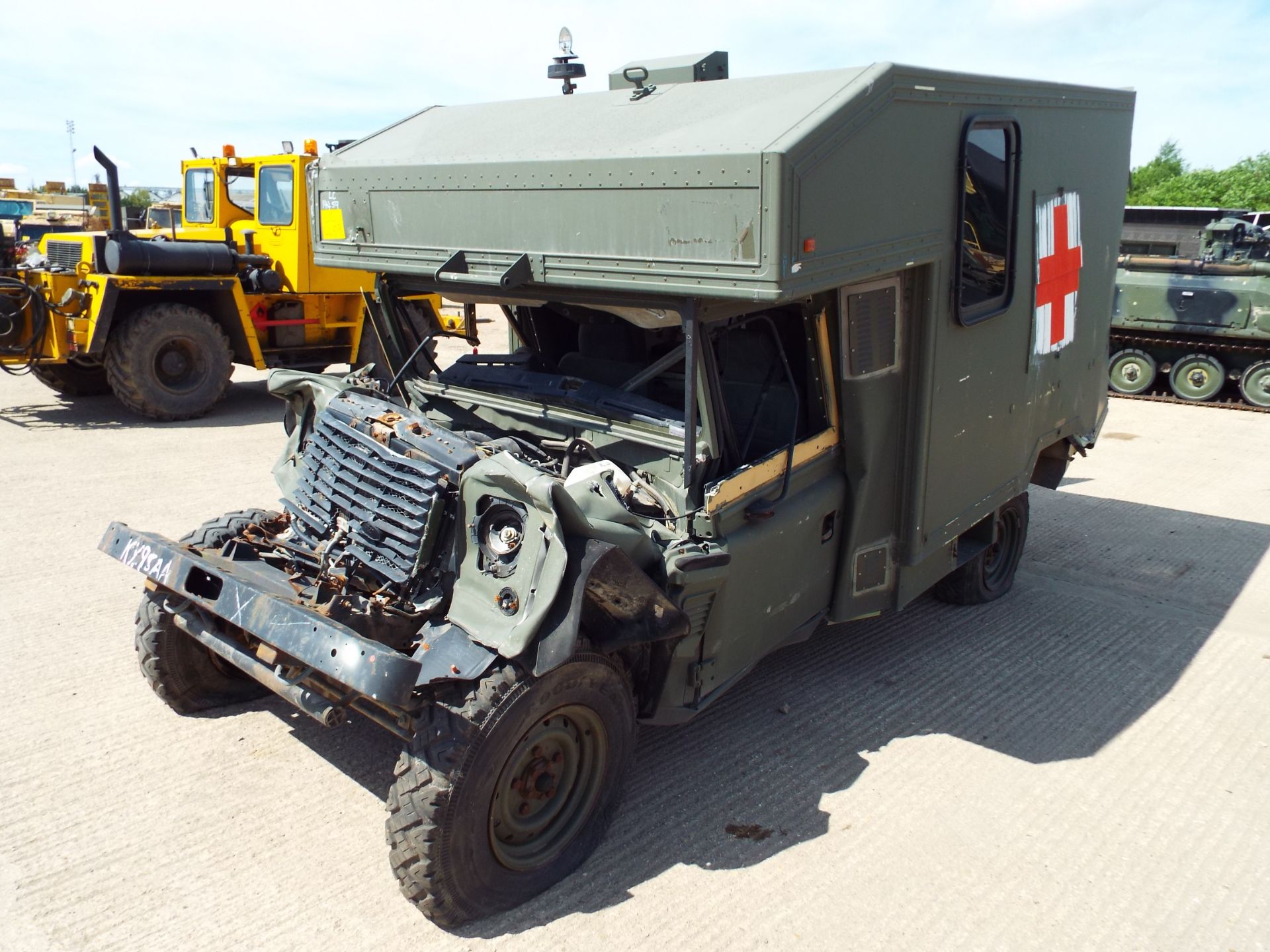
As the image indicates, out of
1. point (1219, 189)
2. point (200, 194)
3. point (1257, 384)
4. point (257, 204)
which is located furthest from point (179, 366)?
point (1219, 189)

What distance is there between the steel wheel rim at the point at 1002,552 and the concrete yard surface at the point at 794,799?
16 centimetres

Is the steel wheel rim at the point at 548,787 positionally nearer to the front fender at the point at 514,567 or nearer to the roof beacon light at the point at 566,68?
the front fender at the point at 514,567

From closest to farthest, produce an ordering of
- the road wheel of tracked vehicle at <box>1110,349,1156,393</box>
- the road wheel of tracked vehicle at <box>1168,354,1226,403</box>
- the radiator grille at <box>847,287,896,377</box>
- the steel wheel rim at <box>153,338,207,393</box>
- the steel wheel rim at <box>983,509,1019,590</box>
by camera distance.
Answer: the radiator grille at <box>847,287,896,377</box> → the steel wheel rim at <box>983,509,1019,590</box> → the steel wheel rim at <box>153,338,207,393</box> → the road wheel of tracked vehicle at <box>1168,354,1226,403</box> → the road wheel of tracked vehicle at <box>1110,349,1156,393</box>

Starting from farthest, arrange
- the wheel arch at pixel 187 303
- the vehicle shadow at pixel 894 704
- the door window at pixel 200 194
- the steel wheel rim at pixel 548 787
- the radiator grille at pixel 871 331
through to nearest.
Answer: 1. the door window at pixel 200 194
2. the wheel arch at pixel 187 303
3. the radiator grille at pixel 871 331
4. the vehicle shadow at pixel 894 704
5. the steel wheel rim at pixel 548 787

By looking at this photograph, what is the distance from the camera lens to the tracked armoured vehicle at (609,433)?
3314mm

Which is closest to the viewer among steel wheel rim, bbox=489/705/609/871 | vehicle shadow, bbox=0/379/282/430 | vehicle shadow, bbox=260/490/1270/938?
steel wheel rim, bbox=489/705/609/871

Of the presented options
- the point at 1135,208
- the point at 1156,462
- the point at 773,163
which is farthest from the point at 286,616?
the point at 1135,208

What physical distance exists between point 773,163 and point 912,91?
1.08 metres

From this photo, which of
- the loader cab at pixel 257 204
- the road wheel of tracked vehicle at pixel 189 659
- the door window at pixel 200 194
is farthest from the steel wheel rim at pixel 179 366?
the road wheel of tracked vehicle at pixel 189 659

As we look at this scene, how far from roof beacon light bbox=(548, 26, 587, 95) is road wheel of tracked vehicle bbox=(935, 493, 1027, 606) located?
331 cm

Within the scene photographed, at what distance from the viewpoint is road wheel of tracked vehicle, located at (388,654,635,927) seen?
3205 mm

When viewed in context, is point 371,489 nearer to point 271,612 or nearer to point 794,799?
point 271,612

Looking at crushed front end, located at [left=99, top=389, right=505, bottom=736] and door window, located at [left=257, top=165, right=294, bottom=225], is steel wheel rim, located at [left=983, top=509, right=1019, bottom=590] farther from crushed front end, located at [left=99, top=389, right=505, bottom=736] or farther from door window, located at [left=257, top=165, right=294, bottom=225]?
door window, located at [left=257, top=165, right=294, bottom=225]

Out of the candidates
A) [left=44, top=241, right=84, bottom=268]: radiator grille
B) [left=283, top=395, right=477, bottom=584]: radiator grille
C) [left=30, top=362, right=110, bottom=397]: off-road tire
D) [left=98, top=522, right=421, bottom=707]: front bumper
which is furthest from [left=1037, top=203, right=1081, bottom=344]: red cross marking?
[left=30, top=362, right=110, bottom=397]: off-road tire
